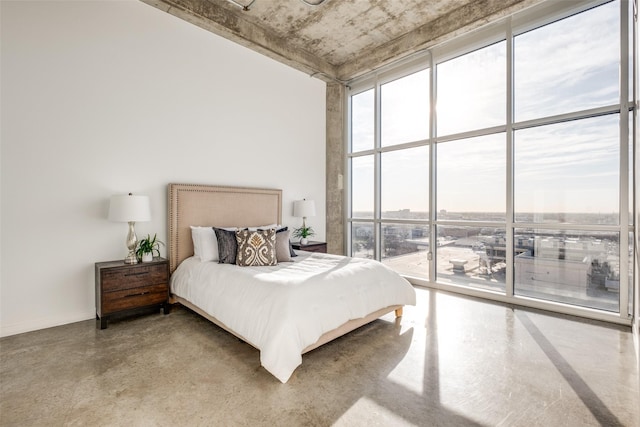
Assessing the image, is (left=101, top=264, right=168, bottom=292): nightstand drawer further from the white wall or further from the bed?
the white wall

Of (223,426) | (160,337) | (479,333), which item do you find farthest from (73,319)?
(479,333)

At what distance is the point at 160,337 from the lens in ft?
9.10

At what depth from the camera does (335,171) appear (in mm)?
5590

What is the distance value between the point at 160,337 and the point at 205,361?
73 centimetres

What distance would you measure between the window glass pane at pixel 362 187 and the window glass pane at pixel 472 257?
53.3 inches

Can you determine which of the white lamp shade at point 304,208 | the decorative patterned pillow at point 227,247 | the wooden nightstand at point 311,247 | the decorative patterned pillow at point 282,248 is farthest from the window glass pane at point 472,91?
the decorative patterned pillow at point 227,247

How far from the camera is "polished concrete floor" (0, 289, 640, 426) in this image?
5.65ft

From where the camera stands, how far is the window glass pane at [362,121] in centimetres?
536

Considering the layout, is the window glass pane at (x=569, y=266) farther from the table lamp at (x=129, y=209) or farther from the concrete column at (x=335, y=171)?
the table lamp at (x=129, y=209)

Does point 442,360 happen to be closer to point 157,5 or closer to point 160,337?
point 160,337

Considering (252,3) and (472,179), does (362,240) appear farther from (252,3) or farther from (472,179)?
(252,3)

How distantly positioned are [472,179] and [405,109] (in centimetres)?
160

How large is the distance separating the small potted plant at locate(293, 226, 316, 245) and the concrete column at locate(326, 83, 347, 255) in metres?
0.54

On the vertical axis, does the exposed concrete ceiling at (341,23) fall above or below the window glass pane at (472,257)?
above
